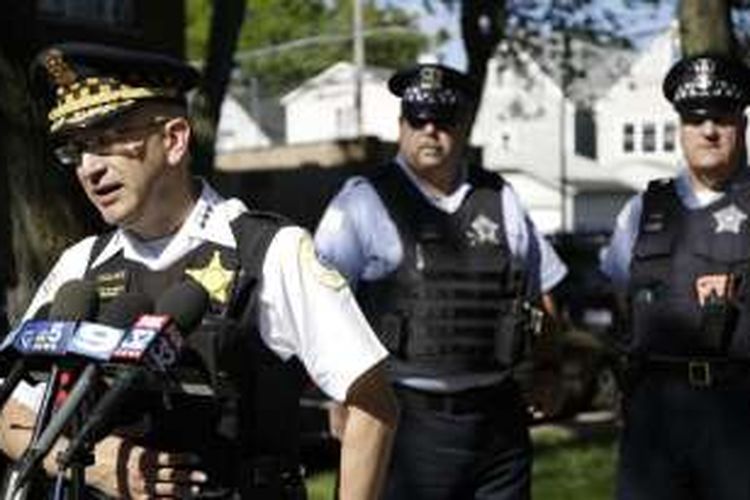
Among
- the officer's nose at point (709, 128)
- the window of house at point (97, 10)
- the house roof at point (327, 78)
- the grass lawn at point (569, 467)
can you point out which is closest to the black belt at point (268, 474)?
the officer's nose at point (709, 128)

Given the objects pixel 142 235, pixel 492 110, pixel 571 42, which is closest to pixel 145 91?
pixel 142 235

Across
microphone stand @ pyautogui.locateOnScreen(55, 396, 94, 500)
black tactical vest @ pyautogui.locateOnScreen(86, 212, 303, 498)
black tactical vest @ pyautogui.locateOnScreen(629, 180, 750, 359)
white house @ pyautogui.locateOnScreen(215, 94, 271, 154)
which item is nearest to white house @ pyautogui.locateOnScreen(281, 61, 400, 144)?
white house @ pyautogui.locateOnScreen(215, 94, 271, 154)

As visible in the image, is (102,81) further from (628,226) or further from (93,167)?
(628,226)

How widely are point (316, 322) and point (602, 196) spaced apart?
67.5m

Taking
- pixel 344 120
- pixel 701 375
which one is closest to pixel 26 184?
pixel 701 375

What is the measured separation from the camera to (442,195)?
545 centimetres

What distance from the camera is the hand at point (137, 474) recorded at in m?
3.03

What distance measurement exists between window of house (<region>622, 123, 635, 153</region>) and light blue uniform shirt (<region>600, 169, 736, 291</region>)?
6748 centimetres

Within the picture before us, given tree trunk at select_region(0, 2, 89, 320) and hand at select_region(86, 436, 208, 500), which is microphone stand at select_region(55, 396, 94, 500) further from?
tree trunk at select_region(0, 2, 89, 320)

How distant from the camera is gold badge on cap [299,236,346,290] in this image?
3.12 meters

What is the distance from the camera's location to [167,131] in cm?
316

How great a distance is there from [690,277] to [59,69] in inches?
101

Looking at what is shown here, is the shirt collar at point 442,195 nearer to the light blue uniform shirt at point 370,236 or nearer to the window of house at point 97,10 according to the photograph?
the light blue uniform shirt at point 370,236

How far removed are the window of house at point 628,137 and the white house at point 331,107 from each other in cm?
998
